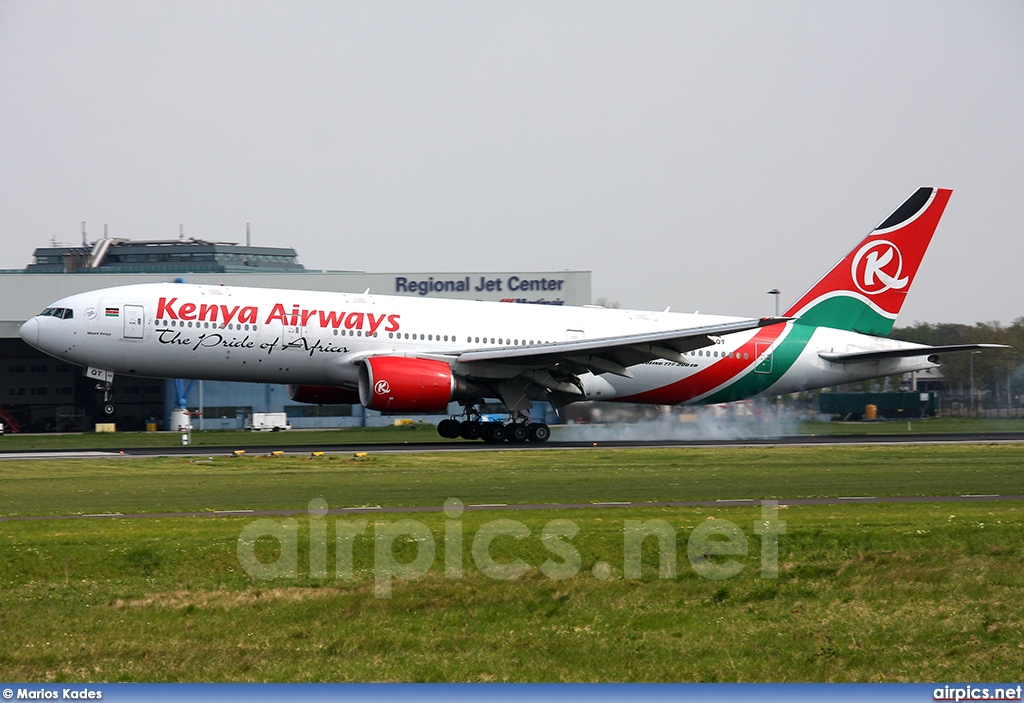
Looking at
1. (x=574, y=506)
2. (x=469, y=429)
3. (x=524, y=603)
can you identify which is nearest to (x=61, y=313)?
(x=469, y=429)

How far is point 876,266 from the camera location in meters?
A: 41.0

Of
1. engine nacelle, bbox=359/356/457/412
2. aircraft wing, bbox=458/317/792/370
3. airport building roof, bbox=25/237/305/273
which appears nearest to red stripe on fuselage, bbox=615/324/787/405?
aircraft wing, bbox=458/317/792/370

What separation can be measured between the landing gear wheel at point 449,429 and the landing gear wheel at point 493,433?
35.9 inches

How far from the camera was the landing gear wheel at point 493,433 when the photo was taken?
36812 millimetres

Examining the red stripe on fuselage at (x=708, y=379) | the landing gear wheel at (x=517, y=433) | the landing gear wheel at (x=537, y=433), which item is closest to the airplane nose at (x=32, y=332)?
the landing gear wheel at (x=517, y=433)

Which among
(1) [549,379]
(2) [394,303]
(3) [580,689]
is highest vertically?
(2) [394,303]

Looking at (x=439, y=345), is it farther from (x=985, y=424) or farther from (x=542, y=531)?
(x=985, y=424)

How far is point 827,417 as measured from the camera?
53438 millimetres

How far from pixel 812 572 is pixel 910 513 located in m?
4.08

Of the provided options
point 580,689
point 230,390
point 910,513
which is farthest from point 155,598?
point 230,390

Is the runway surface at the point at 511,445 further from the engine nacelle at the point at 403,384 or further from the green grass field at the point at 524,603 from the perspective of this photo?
the green grass field at the point at 524,603

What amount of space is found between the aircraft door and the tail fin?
73.8ft

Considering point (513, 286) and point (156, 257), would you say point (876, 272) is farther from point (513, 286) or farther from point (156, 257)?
point (156, 257)

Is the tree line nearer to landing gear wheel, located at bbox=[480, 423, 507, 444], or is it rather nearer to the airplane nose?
landing gear wheel, located at bbox=[480, 423, 507, 444]
